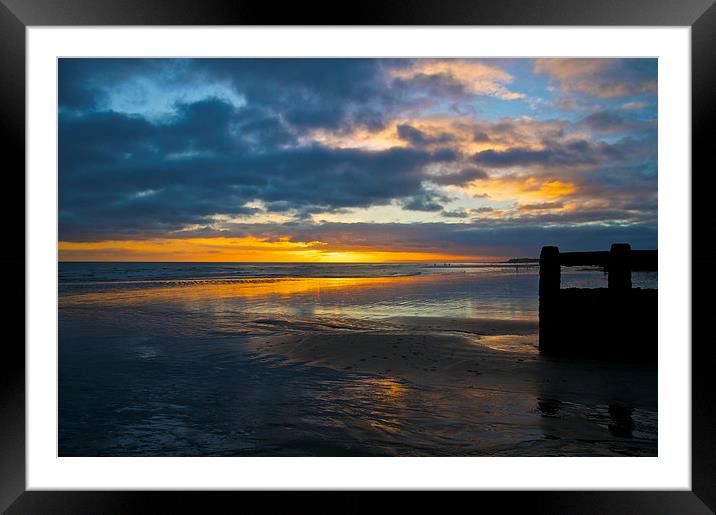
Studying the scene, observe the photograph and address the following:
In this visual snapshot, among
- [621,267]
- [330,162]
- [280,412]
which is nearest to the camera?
[280,412]

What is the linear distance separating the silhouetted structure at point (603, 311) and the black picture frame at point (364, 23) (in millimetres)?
2929

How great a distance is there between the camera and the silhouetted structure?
445 centimetres

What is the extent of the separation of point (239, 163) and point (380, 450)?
2892 cm

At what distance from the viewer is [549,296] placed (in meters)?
Result: 4.88

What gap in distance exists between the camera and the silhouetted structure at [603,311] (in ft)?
14.6

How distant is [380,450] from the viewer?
259cm

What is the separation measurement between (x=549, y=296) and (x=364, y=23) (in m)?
3.96

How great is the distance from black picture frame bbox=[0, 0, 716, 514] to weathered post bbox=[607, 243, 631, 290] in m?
2.91
